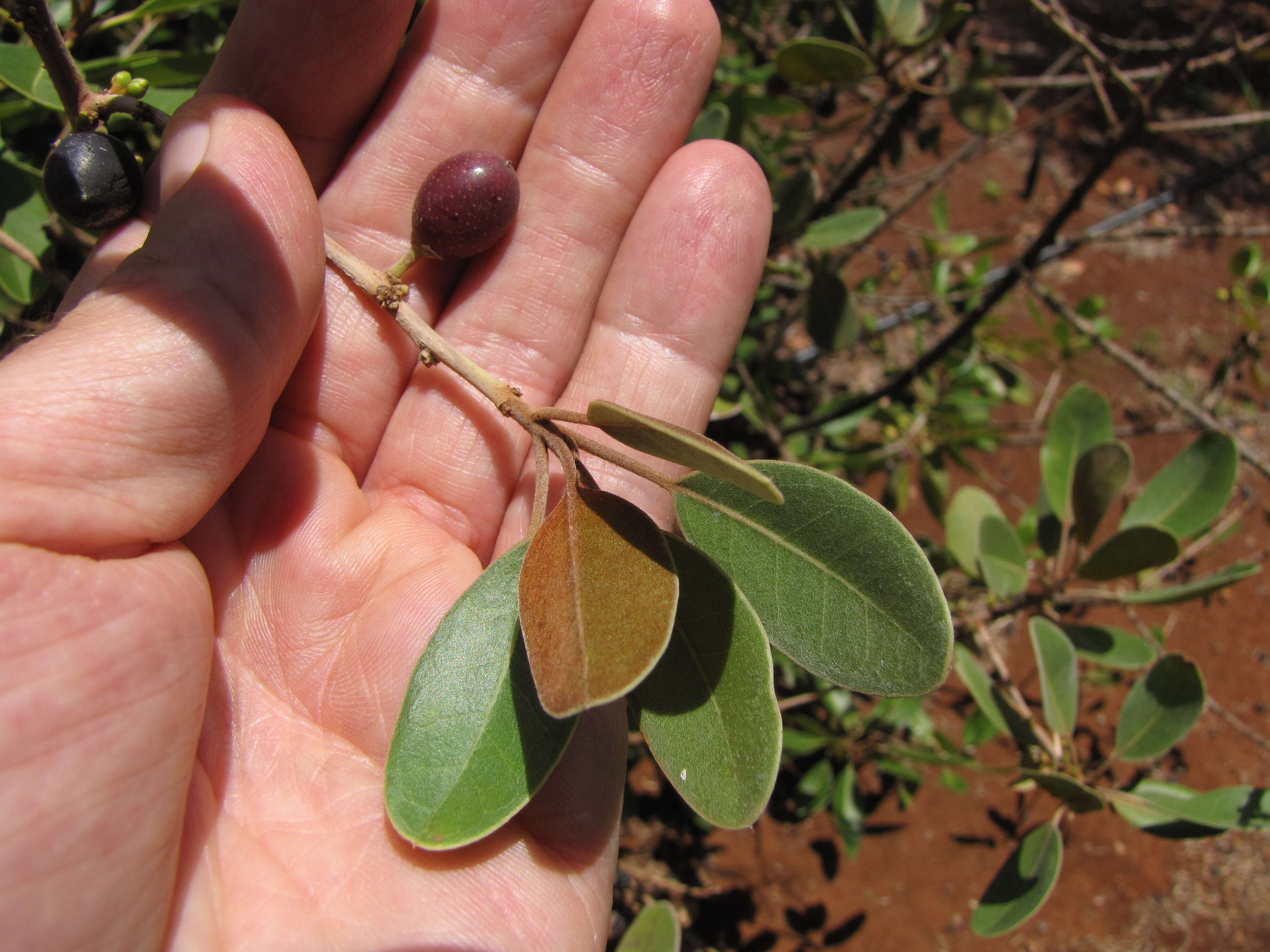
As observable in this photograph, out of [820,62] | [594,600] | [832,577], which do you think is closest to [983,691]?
[832,577]

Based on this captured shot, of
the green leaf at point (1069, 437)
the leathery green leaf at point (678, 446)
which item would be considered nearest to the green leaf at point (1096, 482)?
the green leaf at point (1069, 437)

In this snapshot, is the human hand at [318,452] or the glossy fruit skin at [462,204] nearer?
the human hand at [318,452]

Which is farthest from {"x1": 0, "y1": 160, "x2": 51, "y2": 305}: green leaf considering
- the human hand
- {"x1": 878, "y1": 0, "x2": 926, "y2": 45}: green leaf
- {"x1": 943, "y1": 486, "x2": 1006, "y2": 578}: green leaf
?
{"x1": 943, "y1": 486, "x2": 1006, "y2": 578}: green leaf

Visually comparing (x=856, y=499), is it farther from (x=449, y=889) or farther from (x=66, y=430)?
(x=66, y=430)

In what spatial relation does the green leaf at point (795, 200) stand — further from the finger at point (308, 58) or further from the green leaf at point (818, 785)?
the green leaf at point (818, 785)

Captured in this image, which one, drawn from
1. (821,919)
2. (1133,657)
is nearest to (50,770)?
(1133,657)

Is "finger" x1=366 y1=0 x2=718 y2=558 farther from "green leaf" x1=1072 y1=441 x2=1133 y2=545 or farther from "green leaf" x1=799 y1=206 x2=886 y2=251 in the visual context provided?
"green leaf" x1=1072 y1=441 x2=1133 y2=545
